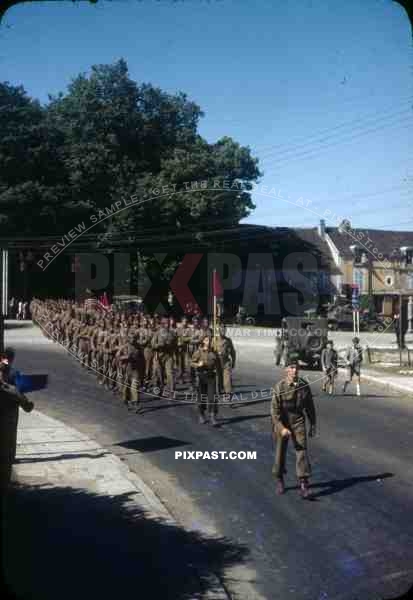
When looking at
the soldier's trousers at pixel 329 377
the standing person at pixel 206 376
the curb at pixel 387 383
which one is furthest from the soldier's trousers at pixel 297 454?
the curb at pixel 387 383

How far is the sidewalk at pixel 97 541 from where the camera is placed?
5.95 meters

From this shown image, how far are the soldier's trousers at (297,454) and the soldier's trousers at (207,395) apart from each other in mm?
3892

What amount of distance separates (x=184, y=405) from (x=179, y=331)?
3105mm

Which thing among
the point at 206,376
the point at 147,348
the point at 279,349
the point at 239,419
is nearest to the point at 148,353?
the point at 147,348

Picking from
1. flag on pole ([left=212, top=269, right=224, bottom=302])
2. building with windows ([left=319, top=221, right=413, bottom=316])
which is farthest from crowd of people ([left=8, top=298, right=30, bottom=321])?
building with windows ([left=319, top=221, right=413, bottom=316])

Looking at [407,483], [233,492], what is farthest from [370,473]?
[233,492]

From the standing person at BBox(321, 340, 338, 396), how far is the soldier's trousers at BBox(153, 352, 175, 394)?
3.80m

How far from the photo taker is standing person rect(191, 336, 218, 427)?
43.3 feet

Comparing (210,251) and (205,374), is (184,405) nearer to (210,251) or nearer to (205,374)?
(205,374)

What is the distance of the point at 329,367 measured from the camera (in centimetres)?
1623

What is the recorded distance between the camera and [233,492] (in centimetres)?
846

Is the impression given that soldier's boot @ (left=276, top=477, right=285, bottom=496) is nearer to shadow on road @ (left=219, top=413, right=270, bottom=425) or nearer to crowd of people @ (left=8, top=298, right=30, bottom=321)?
shadow on road @ (left=219, top=413, right=270, bottom=425)

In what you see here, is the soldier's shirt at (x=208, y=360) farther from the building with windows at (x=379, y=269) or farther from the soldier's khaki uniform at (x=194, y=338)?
the building with windows at (x=379, y=269)

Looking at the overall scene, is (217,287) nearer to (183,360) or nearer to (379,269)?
(183,360)
